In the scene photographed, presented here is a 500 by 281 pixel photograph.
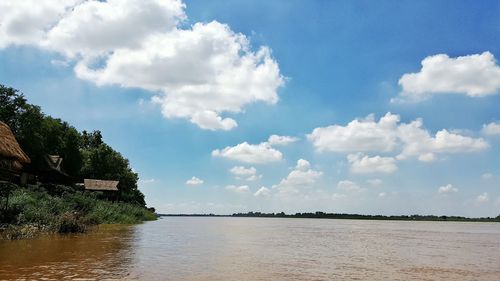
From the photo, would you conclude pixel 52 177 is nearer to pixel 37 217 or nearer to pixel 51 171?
pixel 51 171

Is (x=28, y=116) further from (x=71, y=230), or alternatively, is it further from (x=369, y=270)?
(x=369, y=270)

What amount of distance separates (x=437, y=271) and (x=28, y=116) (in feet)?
205

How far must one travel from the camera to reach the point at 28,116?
217 ft

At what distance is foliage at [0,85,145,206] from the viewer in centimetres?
6600

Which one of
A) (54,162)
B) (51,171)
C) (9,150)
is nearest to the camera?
(9,150)

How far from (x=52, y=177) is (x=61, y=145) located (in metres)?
8.25

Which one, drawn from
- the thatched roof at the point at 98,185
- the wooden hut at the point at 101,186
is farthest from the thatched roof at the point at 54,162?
the thatched roof at the point at 98,185

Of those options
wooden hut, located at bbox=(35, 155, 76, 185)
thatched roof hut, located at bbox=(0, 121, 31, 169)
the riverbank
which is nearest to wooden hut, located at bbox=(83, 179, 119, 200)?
wooden hut, located at bbox=(35, 155, 76, 185)

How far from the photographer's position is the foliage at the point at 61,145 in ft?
217

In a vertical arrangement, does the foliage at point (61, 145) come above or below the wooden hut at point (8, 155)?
above

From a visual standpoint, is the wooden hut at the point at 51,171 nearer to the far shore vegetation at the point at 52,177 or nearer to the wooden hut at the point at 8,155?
the far shore vegetation at the point at 52,177

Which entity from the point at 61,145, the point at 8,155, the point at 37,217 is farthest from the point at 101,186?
the point at 37,217

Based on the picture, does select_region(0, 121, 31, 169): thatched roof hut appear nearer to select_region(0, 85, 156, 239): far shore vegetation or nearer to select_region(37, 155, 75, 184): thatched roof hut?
select_region(0, 85, 156, 239): far shore vegetation

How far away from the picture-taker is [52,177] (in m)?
70.4
